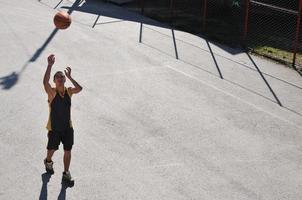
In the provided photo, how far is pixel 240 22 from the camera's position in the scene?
20.5m

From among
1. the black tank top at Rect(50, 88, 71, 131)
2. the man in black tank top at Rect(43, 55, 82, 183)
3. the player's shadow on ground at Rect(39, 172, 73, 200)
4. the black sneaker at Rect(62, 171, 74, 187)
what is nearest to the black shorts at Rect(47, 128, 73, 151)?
the man in black tank top at Rect(43, 55, 82, 183)

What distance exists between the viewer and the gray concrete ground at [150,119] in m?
8.60

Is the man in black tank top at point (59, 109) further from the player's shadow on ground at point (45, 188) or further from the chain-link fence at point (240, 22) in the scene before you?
the chain-link fence at point (240, 22)

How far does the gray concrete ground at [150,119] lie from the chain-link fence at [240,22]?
1.18 meters

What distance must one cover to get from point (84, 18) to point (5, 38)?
12.7 ft

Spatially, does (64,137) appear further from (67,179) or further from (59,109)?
(67,179)

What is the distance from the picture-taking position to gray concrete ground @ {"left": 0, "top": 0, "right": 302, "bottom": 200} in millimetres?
8602

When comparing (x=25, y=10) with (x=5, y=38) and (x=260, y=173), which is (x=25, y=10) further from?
(x=260, y=173)

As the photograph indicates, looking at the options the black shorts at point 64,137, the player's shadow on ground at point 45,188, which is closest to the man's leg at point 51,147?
the black shorts at point 64,137

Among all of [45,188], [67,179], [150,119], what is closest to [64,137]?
[67,179]

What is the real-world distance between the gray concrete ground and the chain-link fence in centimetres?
118

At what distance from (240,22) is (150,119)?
35.0 ft

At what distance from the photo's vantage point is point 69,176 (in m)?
8.37

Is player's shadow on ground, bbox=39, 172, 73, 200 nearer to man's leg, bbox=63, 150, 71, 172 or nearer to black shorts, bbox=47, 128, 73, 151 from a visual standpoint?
man's leg, bbox=63, 150, 71, 172
